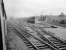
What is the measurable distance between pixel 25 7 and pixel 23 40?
1.23 meters

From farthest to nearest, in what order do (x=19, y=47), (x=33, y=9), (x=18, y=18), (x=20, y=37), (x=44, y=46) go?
(x=33, y=9) < (x=18, y=18) < (x=20, y=37) < (x=44, y=46) < (x=19, y=47)

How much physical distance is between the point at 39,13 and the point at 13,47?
173 cm

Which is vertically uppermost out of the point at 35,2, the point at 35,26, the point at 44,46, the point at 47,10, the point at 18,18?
the point at 35,2

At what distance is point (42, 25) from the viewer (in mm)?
3355

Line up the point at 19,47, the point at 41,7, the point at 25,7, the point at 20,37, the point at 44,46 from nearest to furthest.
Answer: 1. the point at 19,47
2. the point at 44,46
3. the point at 20,37
4. the point at 25,7
5. the point at 41,7

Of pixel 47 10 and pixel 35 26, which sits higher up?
pixel 47 10

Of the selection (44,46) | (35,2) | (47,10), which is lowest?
(44,46)

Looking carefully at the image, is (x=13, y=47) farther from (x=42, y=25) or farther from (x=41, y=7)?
(x=41, y=7)

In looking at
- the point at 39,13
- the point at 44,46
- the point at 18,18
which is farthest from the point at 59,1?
the point at 44,46

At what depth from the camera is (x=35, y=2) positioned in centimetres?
318

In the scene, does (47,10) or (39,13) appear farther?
(47,10)

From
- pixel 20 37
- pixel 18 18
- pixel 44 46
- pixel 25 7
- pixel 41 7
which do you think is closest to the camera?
pixel 44 46

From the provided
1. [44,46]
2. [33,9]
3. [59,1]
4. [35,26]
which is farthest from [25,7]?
[44,46]

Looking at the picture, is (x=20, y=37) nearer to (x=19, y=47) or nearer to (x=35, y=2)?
(x=19, y=47)
